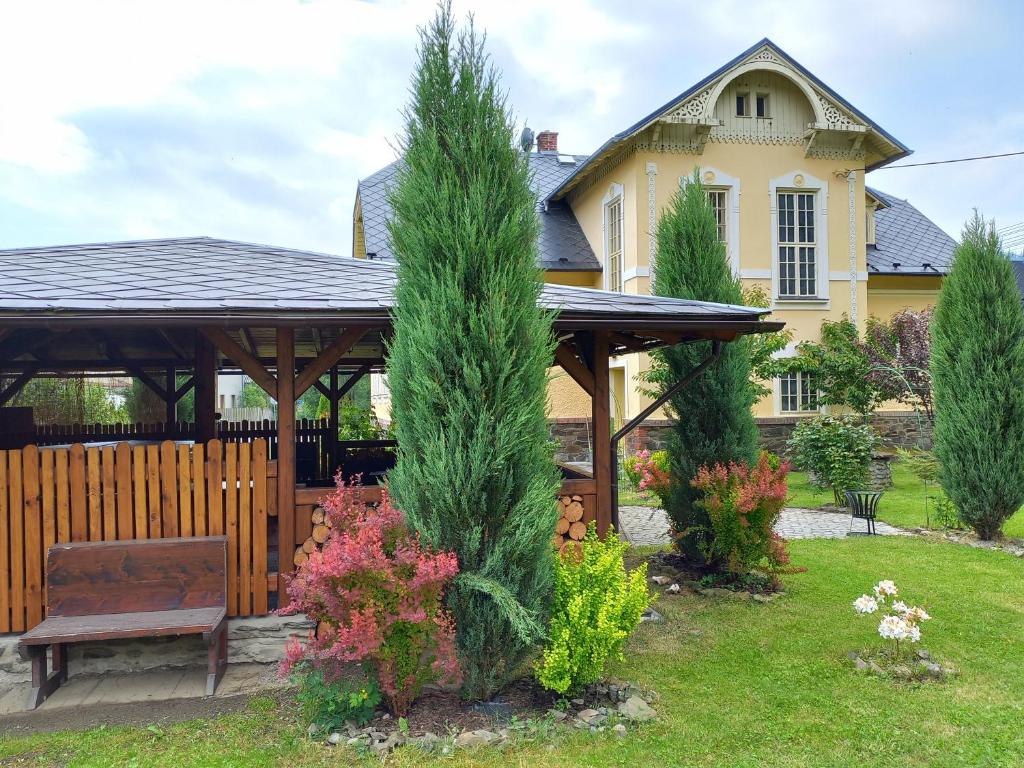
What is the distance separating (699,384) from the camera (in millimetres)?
6855

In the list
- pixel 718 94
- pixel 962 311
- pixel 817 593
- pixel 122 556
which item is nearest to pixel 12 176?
pixel 122 556

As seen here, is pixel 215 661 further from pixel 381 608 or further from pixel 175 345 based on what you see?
pixel 175 345

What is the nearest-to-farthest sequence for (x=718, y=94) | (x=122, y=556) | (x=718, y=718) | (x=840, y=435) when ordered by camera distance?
(x=718, y=718) < (x=122, y=556) < (x=840, y=435) < (x=718, y=94)

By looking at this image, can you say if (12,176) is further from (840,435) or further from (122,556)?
(840,435)

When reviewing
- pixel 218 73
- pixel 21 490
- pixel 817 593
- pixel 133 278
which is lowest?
pixel 817 593

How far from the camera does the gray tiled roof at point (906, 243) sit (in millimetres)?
17297

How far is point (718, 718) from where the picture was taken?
12.5 ft

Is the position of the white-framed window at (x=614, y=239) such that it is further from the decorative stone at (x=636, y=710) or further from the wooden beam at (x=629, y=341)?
the decorative stone at (x=636, y=710)

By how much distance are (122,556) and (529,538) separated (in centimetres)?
273

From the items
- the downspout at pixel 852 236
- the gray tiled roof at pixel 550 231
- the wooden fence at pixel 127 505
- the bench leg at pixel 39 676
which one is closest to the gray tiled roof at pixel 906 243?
the downspout at pixel 852 236

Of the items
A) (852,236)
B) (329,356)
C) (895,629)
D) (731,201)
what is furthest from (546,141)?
(895,629)

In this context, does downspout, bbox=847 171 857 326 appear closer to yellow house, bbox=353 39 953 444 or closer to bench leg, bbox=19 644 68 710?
yellow house, bbox=353 39 953 444

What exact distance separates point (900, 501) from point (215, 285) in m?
11.2

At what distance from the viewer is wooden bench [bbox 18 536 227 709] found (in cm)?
411
